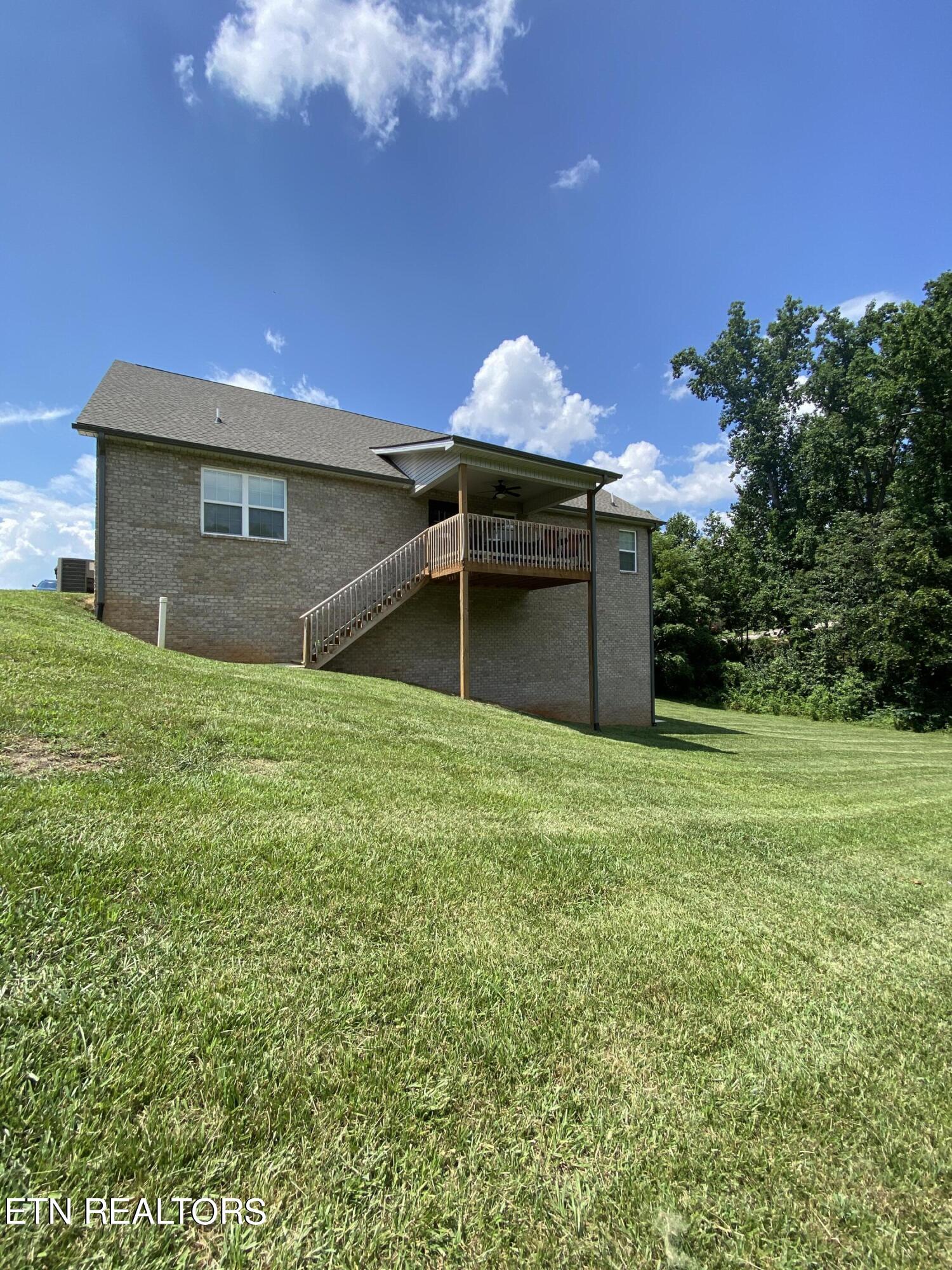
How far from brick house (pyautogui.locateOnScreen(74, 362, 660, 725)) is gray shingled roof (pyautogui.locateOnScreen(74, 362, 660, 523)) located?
5 cm

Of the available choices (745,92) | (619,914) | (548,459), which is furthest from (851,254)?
(619,914)

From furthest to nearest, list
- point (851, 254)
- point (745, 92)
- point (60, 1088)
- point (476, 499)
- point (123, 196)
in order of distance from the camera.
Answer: point (851, 254), point (476, 499), point (745, 92), point (123, 196), point (60, 1088)

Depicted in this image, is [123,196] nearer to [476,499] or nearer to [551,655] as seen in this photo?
[476,499]

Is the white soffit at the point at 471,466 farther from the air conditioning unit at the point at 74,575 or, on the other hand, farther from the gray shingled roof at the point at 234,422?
the air conditioning unit at the point at 74,575

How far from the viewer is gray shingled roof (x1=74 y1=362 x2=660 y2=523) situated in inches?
419

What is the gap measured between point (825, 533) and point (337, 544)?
25.6 metres

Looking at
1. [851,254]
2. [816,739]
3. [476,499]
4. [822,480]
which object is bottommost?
[816,739]

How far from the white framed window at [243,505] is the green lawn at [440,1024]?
748cm

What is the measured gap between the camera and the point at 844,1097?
1.83m

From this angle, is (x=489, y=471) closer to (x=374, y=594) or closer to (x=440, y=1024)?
(x=374, y=594)

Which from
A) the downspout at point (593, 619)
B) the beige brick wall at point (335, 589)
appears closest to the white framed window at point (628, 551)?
the beige brick wall at point (335, 589)

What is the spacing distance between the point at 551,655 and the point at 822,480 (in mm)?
22372

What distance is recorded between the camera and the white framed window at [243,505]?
10984 millimetres

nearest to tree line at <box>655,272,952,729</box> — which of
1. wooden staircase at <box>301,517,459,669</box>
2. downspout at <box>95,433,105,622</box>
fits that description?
wooden staircase at <box>301,517,459,669</box>
